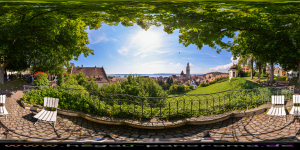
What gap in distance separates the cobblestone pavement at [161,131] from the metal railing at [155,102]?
21cm

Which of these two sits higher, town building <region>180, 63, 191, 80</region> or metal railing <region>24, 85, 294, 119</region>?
town building <region>180, 63, 191, 80</region>

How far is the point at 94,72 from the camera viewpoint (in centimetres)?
194

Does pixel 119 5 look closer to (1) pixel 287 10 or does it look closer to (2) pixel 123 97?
(2) pixel 123 97

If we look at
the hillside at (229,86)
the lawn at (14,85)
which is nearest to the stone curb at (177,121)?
the hillside at (229,86)

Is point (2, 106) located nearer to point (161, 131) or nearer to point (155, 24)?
point (161, 131)

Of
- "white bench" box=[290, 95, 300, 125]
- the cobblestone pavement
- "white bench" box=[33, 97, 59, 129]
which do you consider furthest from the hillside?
"white bench" box=[33, 97, 59, 129]

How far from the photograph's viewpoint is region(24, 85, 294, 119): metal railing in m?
1.81

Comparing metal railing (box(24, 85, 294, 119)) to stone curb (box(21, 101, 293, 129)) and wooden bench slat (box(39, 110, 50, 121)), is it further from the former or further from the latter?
wooden bench slat (box(39, 110, 50, 121))

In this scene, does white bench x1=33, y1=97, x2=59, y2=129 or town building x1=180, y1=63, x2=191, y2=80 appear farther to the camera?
white bench x1=33, y1=97, x2=59, y2=129

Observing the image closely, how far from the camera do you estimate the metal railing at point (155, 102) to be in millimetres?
1814

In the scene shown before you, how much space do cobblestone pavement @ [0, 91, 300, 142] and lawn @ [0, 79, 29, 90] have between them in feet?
1.50

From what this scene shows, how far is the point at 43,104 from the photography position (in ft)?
6.71

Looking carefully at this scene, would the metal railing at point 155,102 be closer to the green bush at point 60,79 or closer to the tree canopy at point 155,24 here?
the green bush at point 60,79

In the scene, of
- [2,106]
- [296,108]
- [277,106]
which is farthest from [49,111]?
[296,108]
